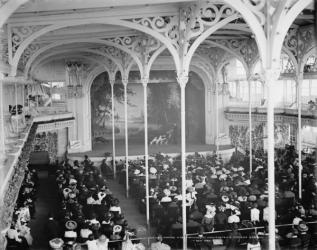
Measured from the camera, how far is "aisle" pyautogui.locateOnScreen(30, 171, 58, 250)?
13609 mm

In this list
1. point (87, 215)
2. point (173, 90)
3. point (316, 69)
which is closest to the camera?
point (87, 215)

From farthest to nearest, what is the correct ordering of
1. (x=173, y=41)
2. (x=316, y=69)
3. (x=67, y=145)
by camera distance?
1. (x=67, y=145)
2. (x=316, y=69)
3. (x=173, y=41)

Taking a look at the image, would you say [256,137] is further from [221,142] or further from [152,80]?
[152,80]

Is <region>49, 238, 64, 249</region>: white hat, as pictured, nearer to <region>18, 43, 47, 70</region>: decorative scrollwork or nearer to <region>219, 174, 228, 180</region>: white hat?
<region>219, 174, 228, 180</region>: white hat

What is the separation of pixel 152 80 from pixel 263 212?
19.5 metres

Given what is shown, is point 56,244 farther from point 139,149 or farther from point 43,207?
point 139,149

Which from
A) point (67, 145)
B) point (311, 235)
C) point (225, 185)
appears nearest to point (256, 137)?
point (67, 145)

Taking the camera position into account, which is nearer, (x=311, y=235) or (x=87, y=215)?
(x=311, y=235)

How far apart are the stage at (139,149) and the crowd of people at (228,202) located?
6505mm

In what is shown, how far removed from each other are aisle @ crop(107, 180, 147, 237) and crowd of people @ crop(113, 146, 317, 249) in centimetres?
41

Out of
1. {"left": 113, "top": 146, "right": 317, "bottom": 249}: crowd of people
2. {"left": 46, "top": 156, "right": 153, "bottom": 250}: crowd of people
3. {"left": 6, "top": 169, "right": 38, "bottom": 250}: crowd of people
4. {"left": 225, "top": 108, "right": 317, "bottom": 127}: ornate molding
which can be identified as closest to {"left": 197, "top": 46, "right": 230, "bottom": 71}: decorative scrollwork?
{"left": 225, "top": 108, "right": 317, "bottom": 127}: ornate molding

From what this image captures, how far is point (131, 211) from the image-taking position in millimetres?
17344

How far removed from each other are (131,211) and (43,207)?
12.0ft

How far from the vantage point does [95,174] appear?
68.7 ft
